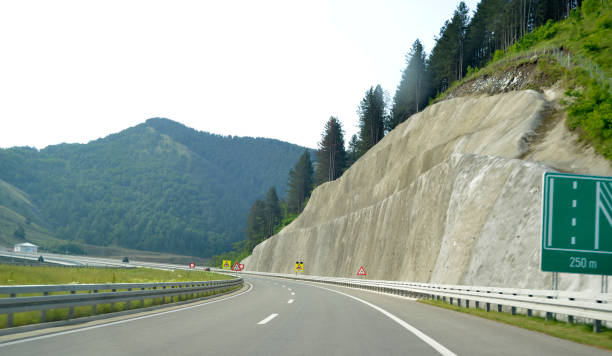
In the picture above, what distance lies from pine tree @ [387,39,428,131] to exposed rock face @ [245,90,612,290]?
1449 centimetres

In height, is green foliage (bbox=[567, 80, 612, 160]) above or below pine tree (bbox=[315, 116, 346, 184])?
below

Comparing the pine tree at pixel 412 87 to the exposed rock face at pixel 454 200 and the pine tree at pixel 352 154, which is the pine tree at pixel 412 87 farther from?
the pine tree at pixel 352 154

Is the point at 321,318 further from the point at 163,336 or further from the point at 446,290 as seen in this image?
the point at 446,290

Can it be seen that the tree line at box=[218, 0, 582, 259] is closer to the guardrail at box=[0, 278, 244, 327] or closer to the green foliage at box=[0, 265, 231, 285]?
the green foliage at box=[0, 265, 231, 285]

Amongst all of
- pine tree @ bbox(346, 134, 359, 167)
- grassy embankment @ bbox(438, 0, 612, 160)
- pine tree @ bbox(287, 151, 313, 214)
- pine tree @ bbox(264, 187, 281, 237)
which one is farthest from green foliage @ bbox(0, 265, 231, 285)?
pine tree @ bbox(264, 187, 281, 237)

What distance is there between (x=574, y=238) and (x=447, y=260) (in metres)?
16.2

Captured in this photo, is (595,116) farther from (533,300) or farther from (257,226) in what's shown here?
(257,226)

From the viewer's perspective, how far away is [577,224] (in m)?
12.3

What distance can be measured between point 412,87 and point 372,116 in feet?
37.4

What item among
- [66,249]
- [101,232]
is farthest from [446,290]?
[101,232]

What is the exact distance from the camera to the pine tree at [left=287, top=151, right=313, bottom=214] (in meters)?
108

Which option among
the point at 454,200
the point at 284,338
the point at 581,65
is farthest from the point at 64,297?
the point at 581,65

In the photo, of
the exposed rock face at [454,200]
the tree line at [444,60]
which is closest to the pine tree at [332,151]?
the tree line at [444,60]

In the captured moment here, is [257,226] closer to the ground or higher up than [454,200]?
higher up
